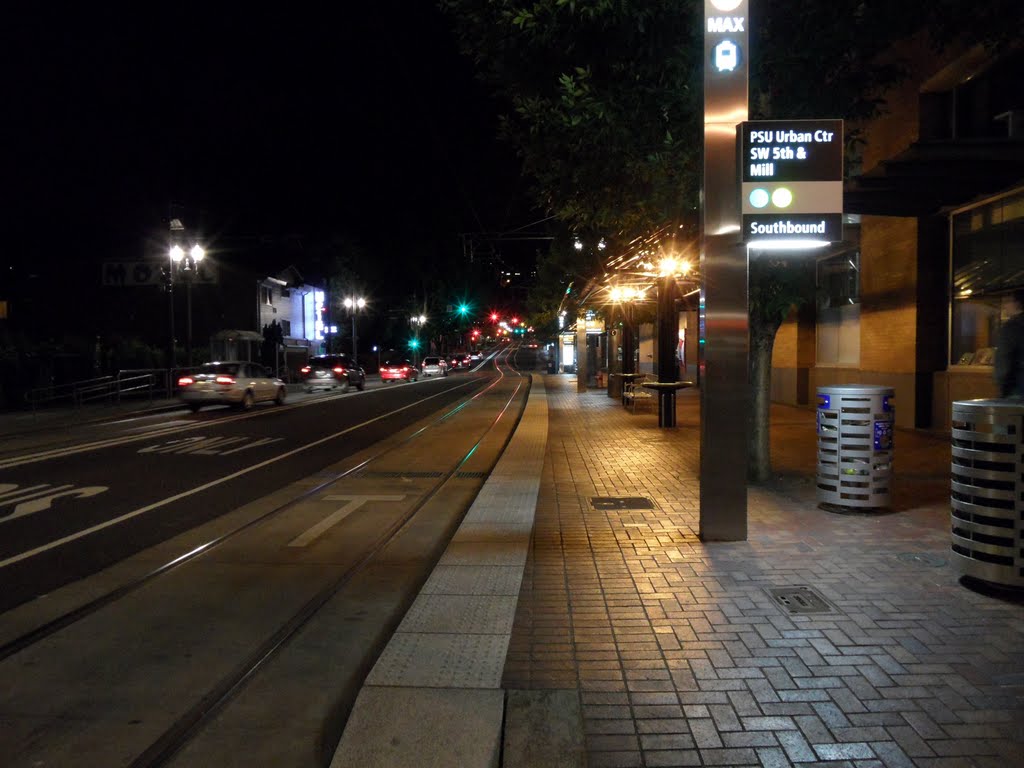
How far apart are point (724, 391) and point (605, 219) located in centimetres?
459

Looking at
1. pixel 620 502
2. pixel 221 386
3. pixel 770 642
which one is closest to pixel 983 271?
pixel 620 502

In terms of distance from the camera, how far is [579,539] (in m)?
7.74

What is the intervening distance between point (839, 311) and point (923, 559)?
539 inches

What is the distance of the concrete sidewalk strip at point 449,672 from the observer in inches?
144

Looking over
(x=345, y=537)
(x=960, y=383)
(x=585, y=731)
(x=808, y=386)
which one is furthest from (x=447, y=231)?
(x=585, y=731)

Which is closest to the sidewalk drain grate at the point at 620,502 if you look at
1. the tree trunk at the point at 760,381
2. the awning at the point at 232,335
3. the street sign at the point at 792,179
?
the tree trunk at the point at 760,381

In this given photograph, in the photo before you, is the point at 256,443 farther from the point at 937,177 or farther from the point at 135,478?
the point at 937,177

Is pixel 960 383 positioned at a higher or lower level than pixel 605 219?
lower

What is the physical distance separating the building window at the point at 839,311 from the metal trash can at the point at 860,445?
9.99m

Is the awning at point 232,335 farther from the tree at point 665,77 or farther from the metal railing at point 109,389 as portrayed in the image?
the tree at point 665,77

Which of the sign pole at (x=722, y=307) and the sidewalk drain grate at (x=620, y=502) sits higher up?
the sign pole at (x=722, y=307)

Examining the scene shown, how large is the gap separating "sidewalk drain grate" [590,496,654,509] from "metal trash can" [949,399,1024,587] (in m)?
3.81

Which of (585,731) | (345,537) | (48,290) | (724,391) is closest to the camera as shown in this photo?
(585,731)

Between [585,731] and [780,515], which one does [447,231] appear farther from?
[585,731]
